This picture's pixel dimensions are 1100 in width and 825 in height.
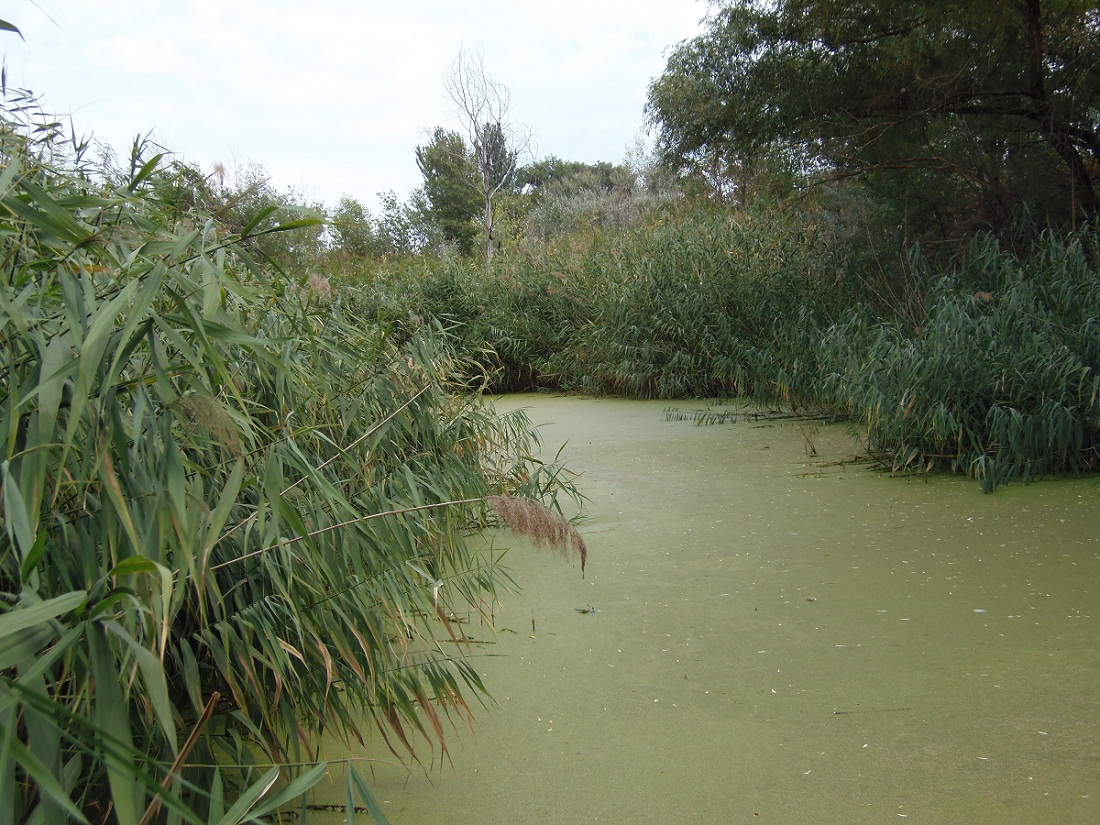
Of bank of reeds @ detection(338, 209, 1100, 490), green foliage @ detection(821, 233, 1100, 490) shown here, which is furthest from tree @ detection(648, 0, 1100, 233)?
green foliage @ detection(821, 233, 1100, 490)

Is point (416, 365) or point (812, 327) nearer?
point (416, 365)

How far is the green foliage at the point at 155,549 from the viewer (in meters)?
0.93

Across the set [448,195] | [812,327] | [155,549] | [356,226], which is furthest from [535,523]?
[448,195]

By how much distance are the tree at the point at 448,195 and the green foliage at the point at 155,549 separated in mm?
22687

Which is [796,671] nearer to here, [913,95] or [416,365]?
[416,365]

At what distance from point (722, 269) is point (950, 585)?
4684 millimetres

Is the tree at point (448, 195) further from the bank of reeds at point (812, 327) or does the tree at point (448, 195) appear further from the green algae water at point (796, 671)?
the green algae water at point (796, 671)

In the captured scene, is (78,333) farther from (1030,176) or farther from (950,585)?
(1030,176)

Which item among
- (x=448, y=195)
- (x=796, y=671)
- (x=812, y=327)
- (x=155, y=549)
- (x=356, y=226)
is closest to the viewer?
(x=155, y=549)

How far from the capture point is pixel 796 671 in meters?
2.01

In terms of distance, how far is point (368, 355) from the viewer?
265cm

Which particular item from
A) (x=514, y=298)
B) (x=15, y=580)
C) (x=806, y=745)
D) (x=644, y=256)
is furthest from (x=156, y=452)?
(x=514, y=298)

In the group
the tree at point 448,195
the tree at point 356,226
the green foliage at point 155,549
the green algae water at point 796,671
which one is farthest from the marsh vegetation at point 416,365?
the tree at point 448,195

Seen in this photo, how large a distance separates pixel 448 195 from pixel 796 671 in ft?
79.8
